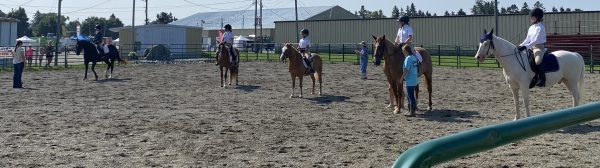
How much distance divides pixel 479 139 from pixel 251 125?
32.1 feet

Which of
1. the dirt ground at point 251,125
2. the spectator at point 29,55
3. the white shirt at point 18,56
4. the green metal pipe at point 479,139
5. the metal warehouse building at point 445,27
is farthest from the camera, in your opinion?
the metal warehouse building at point 445,27

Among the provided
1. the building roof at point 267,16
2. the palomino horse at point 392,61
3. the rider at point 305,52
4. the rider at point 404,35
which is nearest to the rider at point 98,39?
the rider at point 305,52

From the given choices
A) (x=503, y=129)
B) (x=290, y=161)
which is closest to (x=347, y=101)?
(x=290, y=161)

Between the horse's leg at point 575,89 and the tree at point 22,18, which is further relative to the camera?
the tree at point 22,18

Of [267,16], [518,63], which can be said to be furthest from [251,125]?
[267,16]

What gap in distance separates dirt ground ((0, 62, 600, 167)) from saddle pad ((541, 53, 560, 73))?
1.23 m

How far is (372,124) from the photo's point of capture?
Answer: 11648 mm

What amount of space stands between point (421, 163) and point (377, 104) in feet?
44.9

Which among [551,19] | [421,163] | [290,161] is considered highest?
Result: [551,19]

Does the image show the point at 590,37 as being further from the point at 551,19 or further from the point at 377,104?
the point at 377,104

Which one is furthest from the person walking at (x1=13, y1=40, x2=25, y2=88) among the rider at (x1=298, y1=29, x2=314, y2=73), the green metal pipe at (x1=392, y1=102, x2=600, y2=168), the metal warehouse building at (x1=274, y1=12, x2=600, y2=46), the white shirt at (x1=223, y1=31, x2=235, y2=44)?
the metal warehouse building at (x1=274, y1=12, x2=600, y2=46)

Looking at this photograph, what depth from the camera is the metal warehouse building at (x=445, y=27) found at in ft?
141

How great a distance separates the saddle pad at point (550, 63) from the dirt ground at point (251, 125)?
1.23 metres

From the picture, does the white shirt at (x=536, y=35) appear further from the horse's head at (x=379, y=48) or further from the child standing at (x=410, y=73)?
the horse's head at (x=379, y=48)
